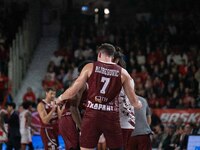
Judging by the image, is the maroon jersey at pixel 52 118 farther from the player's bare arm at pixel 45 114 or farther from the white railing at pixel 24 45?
the white railing at pixel 24 45

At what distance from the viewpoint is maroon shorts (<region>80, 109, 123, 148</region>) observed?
8.81 metres

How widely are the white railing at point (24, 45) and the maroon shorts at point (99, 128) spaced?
15296 millimetres

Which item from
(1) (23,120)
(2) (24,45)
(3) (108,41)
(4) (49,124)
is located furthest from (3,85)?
(4) (49,124)

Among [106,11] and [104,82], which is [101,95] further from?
[106,11]

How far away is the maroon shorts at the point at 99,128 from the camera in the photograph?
881 centimetres

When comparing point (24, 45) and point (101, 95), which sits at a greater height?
point (24, 45)

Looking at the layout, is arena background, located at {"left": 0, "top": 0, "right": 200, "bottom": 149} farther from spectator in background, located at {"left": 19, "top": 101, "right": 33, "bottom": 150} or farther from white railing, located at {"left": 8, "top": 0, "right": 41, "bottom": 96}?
spectator in background, located at {"left": 19, "top": 101, "right": 33, "bottom": 150}

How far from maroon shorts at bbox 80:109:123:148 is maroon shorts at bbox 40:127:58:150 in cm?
368

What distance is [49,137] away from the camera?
496 inches

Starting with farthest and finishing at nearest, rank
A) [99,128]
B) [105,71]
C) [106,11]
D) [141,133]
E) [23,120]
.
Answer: [106,11], [23,120], [141,133], [99,128], [105,71]

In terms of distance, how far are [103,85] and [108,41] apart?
1796 centimetres

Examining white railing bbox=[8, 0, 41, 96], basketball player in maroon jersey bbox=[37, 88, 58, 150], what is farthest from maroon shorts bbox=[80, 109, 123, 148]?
white railing bbox=[8, 0, 41, 96]

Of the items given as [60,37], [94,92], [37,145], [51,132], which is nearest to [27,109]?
[37,145]

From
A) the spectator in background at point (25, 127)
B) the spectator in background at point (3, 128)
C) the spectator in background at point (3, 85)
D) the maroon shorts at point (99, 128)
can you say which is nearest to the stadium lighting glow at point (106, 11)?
the spectator in background at point (3, 85)
